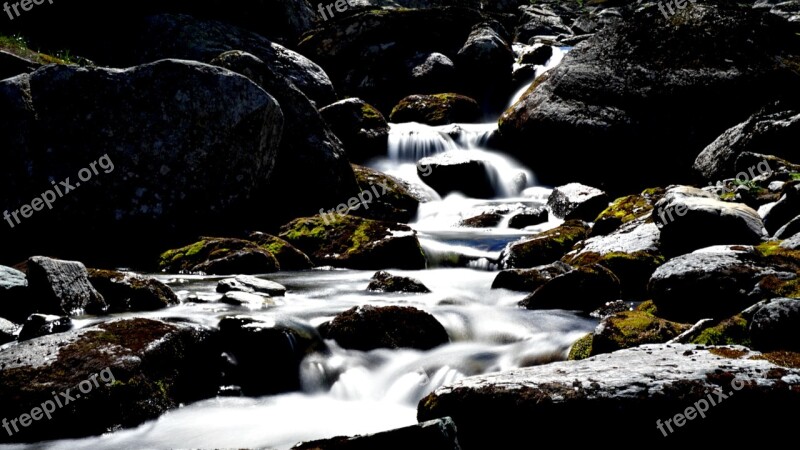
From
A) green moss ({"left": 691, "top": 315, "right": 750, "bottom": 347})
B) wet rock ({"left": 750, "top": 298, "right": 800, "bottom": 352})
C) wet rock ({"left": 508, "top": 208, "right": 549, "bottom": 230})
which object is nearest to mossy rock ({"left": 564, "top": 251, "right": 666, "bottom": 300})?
green moss ({"left": 691, "top": 315, "right": 750, "bottom": 347})

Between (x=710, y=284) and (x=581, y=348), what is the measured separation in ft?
4.78

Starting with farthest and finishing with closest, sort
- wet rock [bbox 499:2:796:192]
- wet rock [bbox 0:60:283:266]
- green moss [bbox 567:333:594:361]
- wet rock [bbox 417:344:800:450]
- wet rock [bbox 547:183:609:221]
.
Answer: wet rock [bbox 499:2:796:192] < wet rock [bbox 547:183:609:221] < wet rock [bbox 0:60:283:266] < green moss [bbox 567:333:594:361] < wet rock [bbox 417:344:800:450]

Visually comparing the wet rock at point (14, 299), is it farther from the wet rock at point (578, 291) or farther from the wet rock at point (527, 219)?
the wet rock at point (527, 219)

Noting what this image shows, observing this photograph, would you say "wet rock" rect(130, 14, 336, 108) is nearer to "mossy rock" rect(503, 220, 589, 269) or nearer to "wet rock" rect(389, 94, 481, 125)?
"wet rock" rect(389, 94, 481, 125)

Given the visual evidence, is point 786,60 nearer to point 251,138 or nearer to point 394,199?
point 394,199

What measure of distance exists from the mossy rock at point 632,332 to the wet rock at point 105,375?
3587 mm

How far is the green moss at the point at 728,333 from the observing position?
513 centimetres

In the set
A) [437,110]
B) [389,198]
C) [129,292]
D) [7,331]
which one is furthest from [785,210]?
[437,110]

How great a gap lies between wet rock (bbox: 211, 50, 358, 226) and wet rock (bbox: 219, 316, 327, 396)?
7.28m

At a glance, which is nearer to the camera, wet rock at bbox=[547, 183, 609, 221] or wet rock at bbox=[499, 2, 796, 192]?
wet rock at bbox=[547, 183, 609, 221]

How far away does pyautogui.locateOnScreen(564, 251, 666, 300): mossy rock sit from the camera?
887 centimetres

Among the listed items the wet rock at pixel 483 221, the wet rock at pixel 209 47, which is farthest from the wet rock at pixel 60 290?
the wet rock at pixel 209 47

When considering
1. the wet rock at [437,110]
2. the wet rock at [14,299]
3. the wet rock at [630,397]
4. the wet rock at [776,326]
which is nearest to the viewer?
the wet rock at [630,397]

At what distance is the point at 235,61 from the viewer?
47.8 ft
